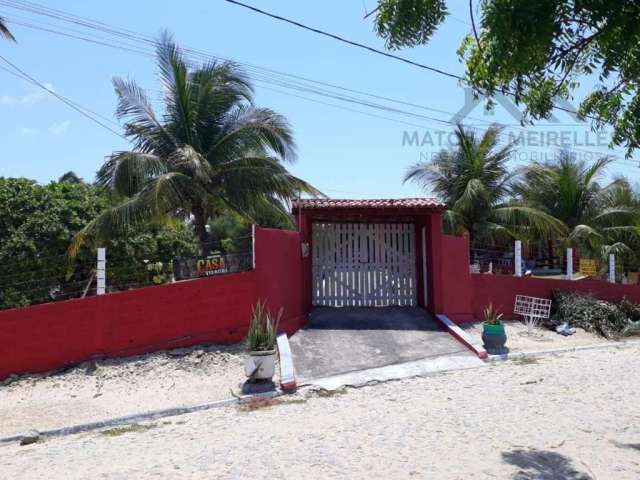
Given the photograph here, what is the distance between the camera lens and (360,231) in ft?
39.8

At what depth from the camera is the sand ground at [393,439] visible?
184 inches

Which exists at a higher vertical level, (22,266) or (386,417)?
(22,266)

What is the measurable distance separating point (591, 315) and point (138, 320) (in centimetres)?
940

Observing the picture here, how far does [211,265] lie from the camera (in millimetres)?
10484

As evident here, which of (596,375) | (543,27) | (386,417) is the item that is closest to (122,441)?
(386,417)

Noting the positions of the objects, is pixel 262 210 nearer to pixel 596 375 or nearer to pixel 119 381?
pixel 119 381

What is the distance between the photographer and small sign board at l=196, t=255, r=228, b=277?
10203 mm

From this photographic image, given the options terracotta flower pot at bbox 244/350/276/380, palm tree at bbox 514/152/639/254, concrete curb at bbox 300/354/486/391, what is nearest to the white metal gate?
concrete curb at bbox 300/354/486/391

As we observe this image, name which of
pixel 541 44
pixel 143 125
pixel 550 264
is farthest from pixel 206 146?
pixel 550 264

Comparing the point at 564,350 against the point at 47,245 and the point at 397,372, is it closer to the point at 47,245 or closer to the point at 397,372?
the point at 397,372

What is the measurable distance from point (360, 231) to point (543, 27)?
812cm

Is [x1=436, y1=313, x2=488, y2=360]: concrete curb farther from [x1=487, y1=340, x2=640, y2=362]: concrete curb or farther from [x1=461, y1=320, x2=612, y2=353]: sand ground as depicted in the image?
[x1=461, y1=320, x2=612, y2=353]: sand ground

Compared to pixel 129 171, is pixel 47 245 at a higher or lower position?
lower

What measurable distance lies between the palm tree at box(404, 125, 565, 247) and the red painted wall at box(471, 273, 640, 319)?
6.88ft
